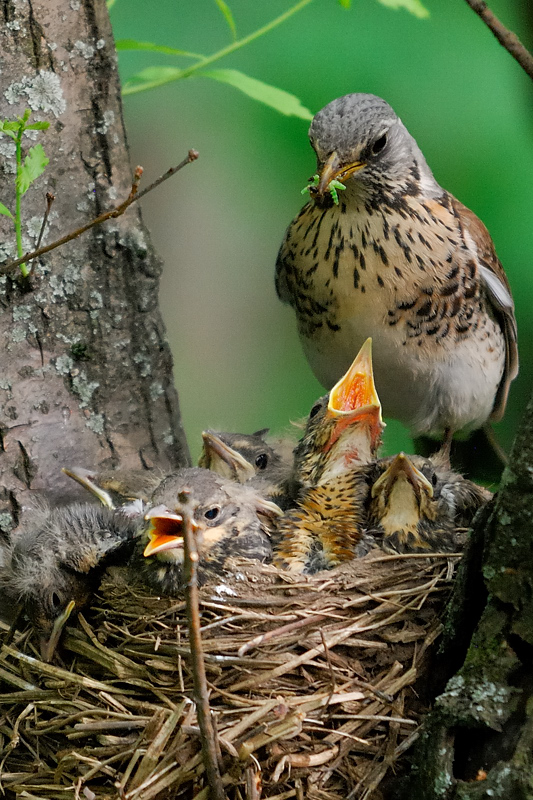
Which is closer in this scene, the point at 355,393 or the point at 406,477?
the point at 406,477

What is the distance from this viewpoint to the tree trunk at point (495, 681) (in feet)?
3.31

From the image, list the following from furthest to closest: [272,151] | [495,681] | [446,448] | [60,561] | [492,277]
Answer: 1. [272,151]
2. [446,448]
3. [492,277]
4. [60,561]
5. [495,681]

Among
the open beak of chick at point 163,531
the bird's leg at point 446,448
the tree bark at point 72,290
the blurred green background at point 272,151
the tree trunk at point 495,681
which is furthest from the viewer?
the blurred green background at point 272,151

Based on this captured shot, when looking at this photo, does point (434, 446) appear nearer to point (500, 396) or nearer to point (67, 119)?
point (500, 396)

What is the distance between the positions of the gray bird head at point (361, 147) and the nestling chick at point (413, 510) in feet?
2.03

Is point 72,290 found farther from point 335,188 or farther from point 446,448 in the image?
point 446,448

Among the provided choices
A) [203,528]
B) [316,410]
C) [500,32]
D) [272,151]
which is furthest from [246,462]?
[272,151]

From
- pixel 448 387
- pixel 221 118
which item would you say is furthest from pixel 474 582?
pixel 221 118

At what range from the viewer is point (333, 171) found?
1.78 metres

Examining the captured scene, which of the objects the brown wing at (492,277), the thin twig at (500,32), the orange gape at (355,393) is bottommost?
the orange gape at (355,393)

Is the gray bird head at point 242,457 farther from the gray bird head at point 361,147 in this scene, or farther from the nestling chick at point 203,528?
the gray bird head at point 361,147

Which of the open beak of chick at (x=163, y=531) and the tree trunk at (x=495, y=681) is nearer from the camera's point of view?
the tree trunk at (x=495, y=681)

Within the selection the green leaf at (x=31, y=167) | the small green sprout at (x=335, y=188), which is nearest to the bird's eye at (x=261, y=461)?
the small green sprout at (x=335, y=188)

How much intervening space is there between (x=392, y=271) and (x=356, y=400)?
1.15ft
